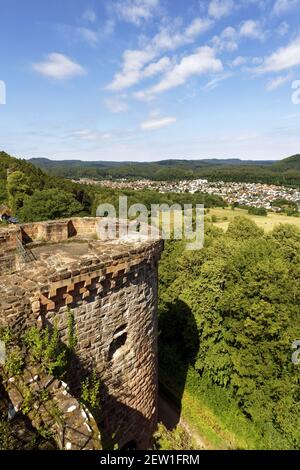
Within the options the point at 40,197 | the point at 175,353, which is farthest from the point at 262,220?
the point at 175,353

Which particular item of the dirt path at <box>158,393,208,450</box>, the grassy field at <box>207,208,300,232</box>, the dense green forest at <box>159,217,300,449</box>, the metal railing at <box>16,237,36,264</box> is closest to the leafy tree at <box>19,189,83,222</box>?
the dense green forest at <box>159,217,300,449</box>

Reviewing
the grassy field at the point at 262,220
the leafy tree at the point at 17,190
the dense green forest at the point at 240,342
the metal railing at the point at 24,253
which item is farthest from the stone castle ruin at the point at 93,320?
the grassy field at the point at 262,220

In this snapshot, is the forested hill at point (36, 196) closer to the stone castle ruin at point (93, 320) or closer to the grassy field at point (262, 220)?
the grassy field at point (262, 220)

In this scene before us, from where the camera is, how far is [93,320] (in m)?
6.91

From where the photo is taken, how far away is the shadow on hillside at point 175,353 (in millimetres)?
16359

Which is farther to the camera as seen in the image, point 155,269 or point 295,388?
point 295,388

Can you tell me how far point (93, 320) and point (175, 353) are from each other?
14619 millimetres

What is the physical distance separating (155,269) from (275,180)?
201553mm

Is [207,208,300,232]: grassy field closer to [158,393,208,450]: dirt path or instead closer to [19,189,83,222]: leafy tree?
[19,189,83,222]: leafy tree

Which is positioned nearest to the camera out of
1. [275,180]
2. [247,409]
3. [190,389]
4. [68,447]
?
[68,447]

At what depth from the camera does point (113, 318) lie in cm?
735

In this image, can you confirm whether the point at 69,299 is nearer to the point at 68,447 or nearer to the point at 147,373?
the point at 68,447
